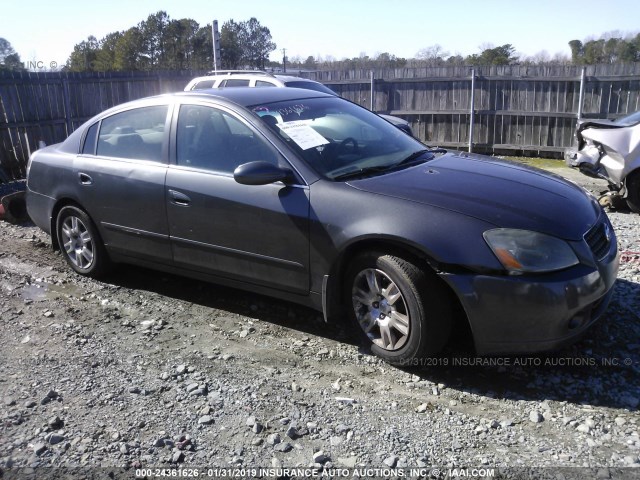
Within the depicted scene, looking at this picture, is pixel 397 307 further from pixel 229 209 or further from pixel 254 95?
pixel 254 95

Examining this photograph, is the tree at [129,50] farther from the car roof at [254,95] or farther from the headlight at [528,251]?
the headlight at [528,251]

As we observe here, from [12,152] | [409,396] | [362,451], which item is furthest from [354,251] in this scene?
[12,152]

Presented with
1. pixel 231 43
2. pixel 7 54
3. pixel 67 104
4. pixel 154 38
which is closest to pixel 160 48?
pixel 154 38

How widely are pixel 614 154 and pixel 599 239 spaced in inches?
183

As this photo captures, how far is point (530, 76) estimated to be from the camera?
13.5 metres

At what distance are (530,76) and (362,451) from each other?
486 inches

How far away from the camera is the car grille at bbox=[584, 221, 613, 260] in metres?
3.64

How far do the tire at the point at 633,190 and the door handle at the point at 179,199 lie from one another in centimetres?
589

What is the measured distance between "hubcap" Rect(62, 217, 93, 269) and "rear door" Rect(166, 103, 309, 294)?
124cm

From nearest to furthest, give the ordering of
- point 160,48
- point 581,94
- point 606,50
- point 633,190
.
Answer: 1. point 633,190
2. point 581,94
3. point 606,50
4. point 160,48

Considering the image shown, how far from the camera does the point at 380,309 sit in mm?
3818

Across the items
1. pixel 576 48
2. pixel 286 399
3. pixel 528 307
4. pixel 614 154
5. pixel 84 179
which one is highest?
pixel 576 48

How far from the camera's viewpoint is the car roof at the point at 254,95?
4.59 meters

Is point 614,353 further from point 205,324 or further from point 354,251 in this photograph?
point 205,324
